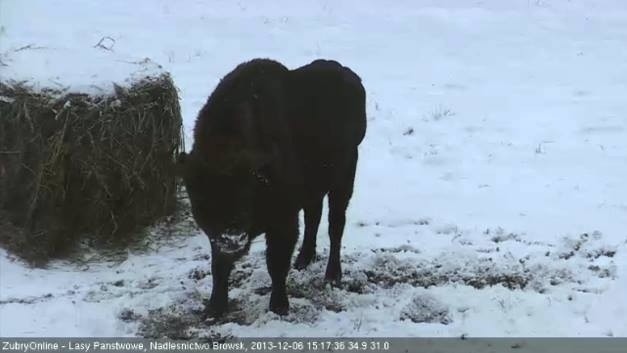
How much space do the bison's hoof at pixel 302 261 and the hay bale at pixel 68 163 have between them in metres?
1.24

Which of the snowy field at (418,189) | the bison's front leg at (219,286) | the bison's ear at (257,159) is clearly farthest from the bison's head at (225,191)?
the snowy field at (418,189)

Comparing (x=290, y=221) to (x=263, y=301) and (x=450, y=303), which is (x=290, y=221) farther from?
(x=450, y=303)

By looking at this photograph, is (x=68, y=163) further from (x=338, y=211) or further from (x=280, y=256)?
(x=338, y=211)

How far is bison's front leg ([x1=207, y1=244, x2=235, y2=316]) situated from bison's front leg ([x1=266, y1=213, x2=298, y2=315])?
0.97 ft

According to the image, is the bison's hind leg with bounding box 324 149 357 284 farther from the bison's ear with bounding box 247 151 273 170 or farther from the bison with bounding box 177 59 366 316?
the bison's ear with bounding box 247 151 273 170

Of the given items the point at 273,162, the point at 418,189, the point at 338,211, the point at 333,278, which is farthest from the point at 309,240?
the point at 418,189

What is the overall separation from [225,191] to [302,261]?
1.71 m

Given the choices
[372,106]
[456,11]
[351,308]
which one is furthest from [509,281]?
[456,11]

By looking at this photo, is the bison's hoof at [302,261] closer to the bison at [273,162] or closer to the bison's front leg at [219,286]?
the bison at [273,162]

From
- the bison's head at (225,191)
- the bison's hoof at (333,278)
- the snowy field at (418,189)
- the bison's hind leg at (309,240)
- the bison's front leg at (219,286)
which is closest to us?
the bison's head at (225,191)

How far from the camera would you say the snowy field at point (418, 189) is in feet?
17.2

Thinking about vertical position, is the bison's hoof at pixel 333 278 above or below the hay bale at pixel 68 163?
below

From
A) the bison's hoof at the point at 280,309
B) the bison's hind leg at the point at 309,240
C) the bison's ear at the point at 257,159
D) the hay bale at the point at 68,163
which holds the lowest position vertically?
the bison's hoof at the point at 280,309

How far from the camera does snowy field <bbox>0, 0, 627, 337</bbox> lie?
5.25 meters
